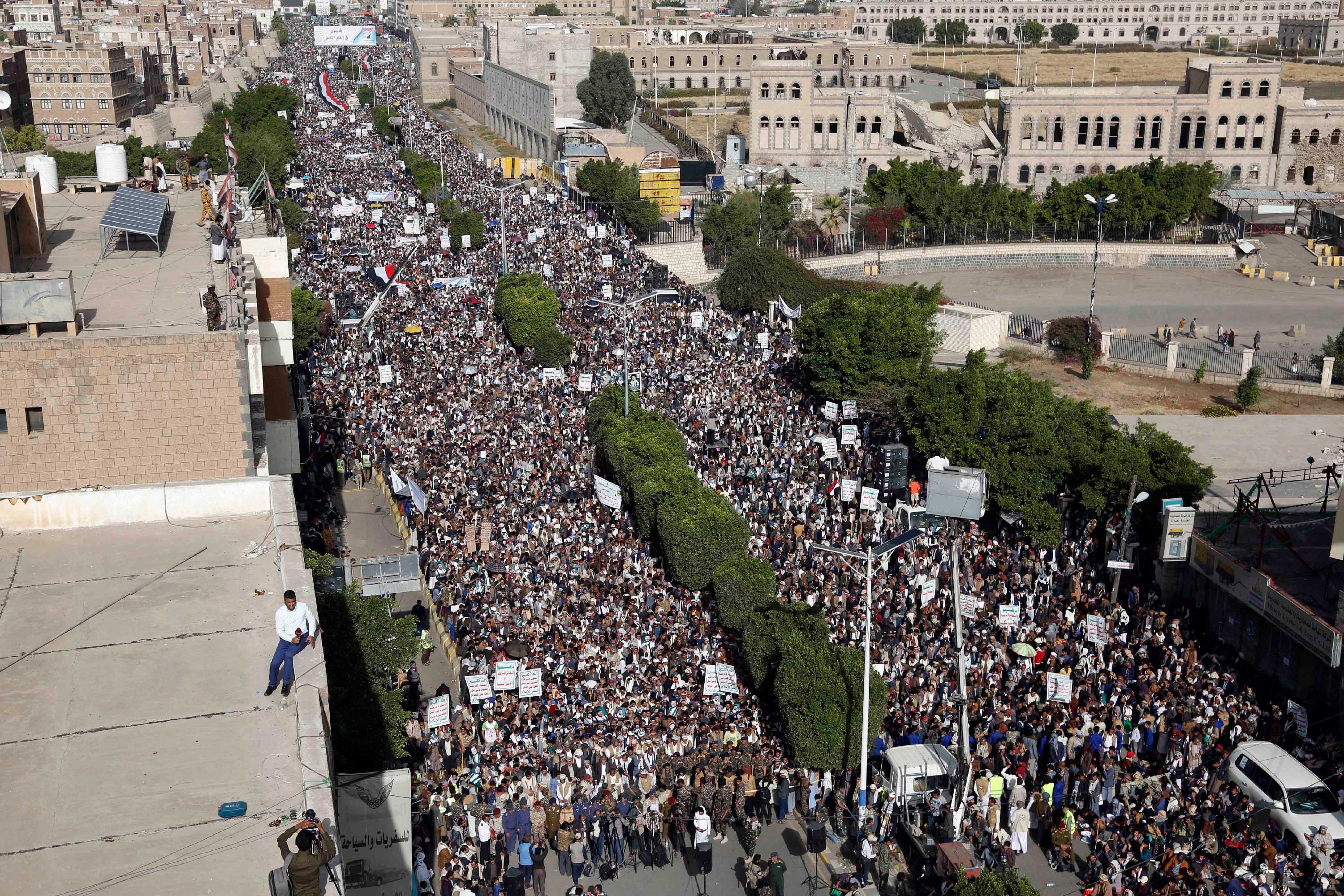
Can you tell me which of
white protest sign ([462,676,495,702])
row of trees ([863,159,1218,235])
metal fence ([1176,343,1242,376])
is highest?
row of trees ([863,159,1218,235])

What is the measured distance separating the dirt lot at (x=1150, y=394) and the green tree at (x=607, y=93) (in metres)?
59.7

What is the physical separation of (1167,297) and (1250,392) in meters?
19.5

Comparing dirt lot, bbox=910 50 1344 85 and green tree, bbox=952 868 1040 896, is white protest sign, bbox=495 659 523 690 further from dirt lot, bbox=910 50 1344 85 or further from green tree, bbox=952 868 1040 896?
dirt lot, bbox=910 50 1344 85

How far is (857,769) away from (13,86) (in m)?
98.2

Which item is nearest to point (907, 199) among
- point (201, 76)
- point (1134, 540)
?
point (1134, 540)

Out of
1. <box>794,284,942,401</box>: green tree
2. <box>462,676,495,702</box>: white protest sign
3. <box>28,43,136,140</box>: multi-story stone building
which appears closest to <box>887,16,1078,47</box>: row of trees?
<box>28,43,136,140</box>: multi-story stone building

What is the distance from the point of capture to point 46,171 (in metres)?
31.4

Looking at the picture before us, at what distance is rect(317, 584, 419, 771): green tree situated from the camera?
19594mm

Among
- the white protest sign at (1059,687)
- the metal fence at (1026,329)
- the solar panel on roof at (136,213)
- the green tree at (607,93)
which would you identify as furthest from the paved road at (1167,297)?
the green tree at (607,93)

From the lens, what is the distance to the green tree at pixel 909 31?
189 meters

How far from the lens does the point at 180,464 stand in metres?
17.8

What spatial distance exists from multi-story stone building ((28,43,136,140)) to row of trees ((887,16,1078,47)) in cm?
10654

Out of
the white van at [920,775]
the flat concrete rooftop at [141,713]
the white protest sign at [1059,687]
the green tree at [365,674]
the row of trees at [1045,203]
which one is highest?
the flat concrete rooftop at [141,713]

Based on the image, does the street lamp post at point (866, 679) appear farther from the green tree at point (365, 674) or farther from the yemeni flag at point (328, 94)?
the yemeni flag at point (328, 94)
